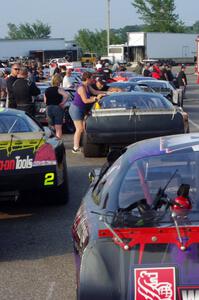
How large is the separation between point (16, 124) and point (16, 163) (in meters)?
→ 1.21

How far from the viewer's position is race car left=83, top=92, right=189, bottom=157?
468 inches

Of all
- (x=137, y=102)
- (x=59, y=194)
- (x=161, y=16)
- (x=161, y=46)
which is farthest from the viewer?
(x=161, y=16)

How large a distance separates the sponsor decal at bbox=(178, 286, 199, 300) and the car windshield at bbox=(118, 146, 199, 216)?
2.51ft

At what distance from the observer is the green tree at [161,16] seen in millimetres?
107688

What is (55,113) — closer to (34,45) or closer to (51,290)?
(51,290)

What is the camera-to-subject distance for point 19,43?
75875 mm

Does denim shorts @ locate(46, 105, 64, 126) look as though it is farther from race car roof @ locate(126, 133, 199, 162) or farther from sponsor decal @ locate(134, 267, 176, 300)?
sponsor decal @ locate(134, 267, 176, 300)

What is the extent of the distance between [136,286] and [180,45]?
2838 inches

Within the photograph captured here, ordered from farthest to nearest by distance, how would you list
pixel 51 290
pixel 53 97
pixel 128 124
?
pixel 53 97, pixel 128 124, pixel 51 290

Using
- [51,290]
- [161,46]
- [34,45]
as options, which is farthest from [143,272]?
[34,45]

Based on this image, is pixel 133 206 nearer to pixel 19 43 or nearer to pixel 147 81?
pixel 147 81

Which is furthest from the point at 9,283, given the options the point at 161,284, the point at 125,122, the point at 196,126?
the point at 196,126

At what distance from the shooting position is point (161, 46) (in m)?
72.8

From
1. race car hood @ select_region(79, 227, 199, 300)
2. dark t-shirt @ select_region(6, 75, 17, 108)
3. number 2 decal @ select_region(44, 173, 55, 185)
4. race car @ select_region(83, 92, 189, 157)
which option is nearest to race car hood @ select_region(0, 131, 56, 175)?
number 2 decal @ select_region(44, 173, 55, 185)
